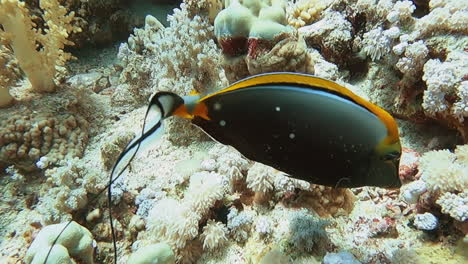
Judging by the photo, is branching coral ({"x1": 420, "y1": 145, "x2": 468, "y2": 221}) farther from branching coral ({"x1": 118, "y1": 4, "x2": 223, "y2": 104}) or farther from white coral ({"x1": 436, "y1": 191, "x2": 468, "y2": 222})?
branching coral ({"x1": 118, "y1": 4, "x2": 223, "y2": 104})

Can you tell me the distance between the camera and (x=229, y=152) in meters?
2.92

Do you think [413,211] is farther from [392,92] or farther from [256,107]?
Answer: [256,107]

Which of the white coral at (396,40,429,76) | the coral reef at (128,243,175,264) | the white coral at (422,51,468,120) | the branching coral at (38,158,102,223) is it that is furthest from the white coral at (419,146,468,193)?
the branching coral at (38,158,102,223)

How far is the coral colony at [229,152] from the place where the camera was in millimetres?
2379

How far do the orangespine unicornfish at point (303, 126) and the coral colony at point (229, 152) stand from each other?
107 millimetres

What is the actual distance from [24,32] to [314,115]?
3.98 m

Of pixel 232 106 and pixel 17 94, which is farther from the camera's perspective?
pixel 17 94

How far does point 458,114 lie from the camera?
2564 millimetres

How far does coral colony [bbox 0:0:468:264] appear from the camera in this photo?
7.80ft

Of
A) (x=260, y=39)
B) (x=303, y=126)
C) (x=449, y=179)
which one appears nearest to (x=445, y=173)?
(x=449, y=179)

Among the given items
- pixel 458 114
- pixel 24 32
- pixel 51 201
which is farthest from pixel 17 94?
pixel 458 114

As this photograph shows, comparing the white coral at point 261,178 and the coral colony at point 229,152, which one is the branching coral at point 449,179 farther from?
the white coral at point 261,178

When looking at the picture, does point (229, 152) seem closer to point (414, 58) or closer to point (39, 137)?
point (414, 58)

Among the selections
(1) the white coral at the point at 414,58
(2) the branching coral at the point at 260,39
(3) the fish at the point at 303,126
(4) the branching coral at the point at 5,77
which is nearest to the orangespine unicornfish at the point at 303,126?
(3) the fish at the point at 303,126
